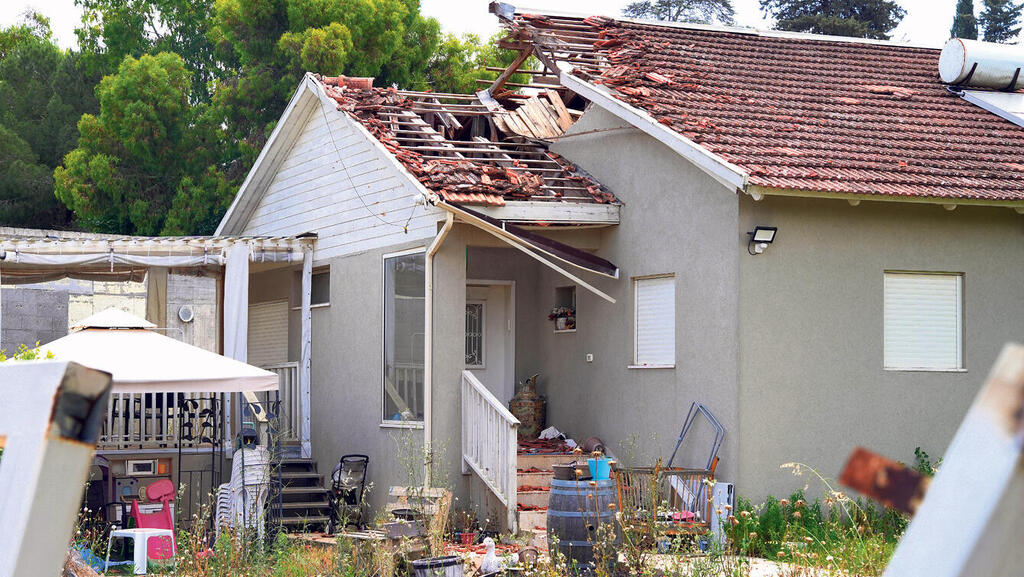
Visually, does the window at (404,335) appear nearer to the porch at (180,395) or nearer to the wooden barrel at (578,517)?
the porch at (180,395)

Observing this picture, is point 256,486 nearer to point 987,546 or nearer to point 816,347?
point 816,347

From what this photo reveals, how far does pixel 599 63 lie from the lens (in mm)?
15625

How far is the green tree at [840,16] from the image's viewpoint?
131 feet

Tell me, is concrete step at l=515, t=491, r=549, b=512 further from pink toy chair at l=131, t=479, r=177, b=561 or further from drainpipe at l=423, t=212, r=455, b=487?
pink toy chair at l=131, t=479, r=177, b=561

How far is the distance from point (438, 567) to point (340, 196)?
26.8ft

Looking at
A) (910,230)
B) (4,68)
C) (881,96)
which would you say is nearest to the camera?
(910,230)

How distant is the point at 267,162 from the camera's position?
1878 centimetres

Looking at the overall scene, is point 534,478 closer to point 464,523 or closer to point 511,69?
point 464,523

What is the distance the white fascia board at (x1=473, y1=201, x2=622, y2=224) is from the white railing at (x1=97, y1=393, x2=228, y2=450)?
4579 millimetres

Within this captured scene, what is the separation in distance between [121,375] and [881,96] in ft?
31.3

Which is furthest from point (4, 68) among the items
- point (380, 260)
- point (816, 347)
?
point (816, 347)

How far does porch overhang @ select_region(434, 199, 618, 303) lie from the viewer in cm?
1296

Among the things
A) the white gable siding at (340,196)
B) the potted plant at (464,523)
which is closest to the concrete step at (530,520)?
the potted plant at (464,523)

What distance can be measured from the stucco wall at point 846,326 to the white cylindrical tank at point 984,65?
3.11 m
